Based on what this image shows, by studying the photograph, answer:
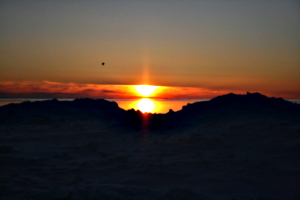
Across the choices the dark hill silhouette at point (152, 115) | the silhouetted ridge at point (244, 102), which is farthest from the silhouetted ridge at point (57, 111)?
the silhouetted ridge at point (244, 102)

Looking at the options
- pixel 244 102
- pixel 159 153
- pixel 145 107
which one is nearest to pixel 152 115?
pixel 244 102

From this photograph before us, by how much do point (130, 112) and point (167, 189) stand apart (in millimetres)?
13984

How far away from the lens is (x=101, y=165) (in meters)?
9.78

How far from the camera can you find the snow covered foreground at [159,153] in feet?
A: 24.3

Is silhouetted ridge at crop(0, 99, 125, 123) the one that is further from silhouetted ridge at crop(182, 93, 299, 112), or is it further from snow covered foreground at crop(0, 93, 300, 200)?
silhouetted ridge at crop(182, 93, 299, 112)

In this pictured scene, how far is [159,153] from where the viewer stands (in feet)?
36.5

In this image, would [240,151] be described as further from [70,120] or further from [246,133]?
[70,120]

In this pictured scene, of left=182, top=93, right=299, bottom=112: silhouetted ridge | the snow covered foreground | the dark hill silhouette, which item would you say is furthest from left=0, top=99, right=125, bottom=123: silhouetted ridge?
left=182, top=93, right=299, bottom=112: silhouetted ridge

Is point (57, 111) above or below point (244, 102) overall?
below

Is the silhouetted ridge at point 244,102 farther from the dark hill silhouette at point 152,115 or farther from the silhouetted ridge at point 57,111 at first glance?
the silhouetted ridge at point 57,111

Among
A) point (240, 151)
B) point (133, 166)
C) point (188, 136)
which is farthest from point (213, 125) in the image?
point (133, 166)

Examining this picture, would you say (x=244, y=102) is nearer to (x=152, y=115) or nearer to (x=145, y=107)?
(x=152, y=115)

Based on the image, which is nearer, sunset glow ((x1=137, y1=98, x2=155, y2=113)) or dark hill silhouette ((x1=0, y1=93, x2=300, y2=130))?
dark hill silhouette ((x1=0, y1=93, x2=300, y2=130))

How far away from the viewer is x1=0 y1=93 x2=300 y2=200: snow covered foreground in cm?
741
